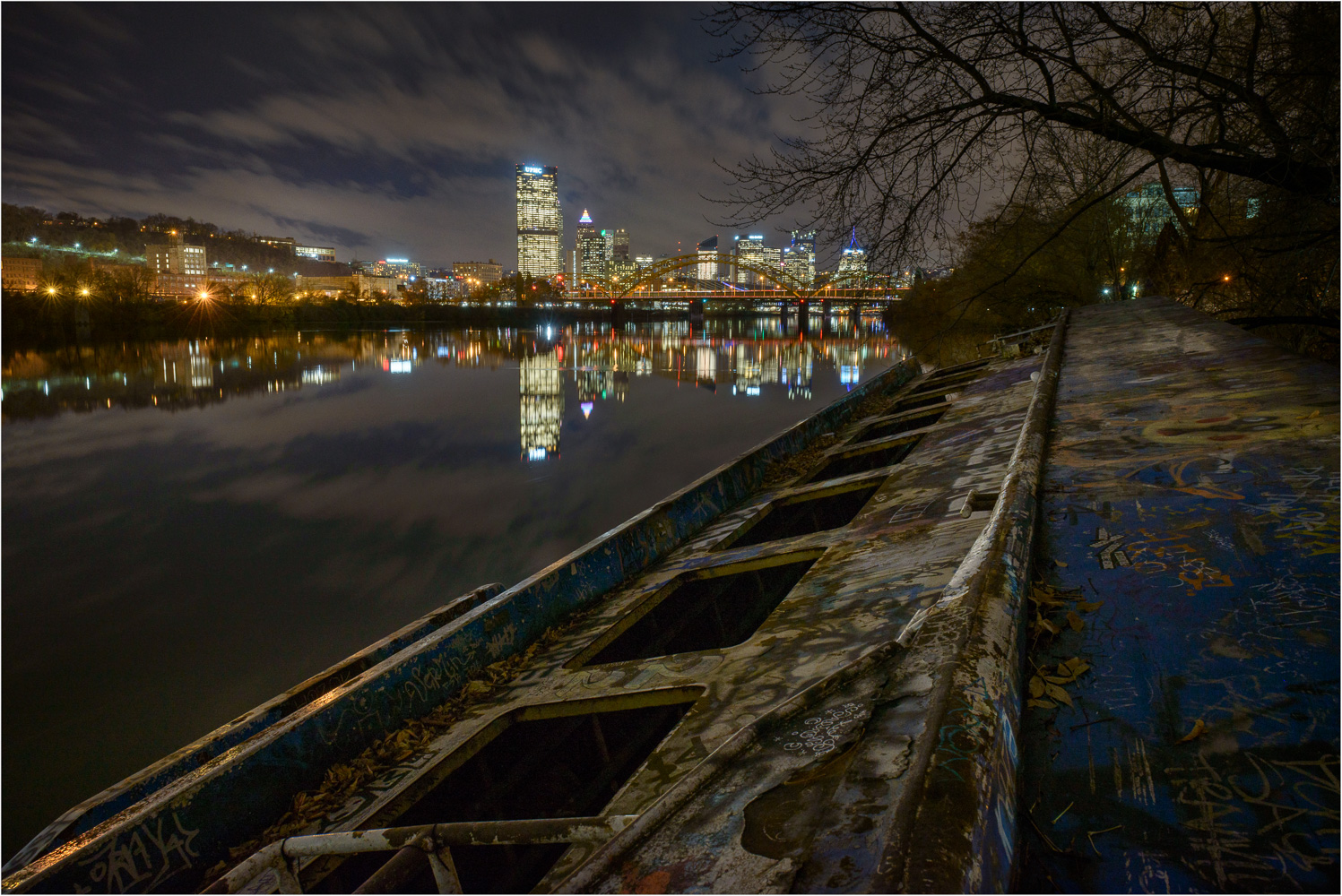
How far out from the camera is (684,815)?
142cm

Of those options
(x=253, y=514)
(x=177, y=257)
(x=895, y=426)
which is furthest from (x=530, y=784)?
(x=177, y=257)

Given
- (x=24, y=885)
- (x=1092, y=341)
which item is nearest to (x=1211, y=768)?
(x=24, y=885)

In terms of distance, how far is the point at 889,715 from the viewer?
5.00 feet

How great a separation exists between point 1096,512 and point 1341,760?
1.46m

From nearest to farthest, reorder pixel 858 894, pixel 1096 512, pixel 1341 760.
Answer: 1. pixel 858 894
2. pixel 1341 760
3. pixel 1096 512

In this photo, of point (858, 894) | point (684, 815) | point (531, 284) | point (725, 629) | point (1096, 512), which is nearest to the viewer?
point (858, 894)

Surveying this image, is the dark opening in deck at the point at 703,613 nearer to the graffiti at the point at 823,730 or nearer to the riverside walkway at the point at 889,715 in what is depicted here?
the riverside walkway at the point at 889,715

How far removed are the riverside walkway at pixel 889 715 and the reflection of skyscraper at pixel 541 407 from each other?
10.2m

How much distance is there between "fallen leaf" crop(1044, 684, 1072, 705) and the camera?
164 centimetres

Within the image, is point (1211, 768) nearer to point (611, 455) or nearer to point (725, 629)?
point (725, 629)

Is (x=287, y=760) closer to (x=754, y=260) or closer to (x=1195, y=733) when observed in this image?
(x=1195, y=733)

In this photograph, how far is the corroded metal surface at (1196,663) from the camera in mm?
1197

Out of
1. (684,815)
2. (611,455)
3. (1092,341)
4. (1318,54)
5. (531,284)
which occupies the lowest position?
(611,455)

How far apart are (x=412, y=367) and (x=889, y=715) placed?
107ft
